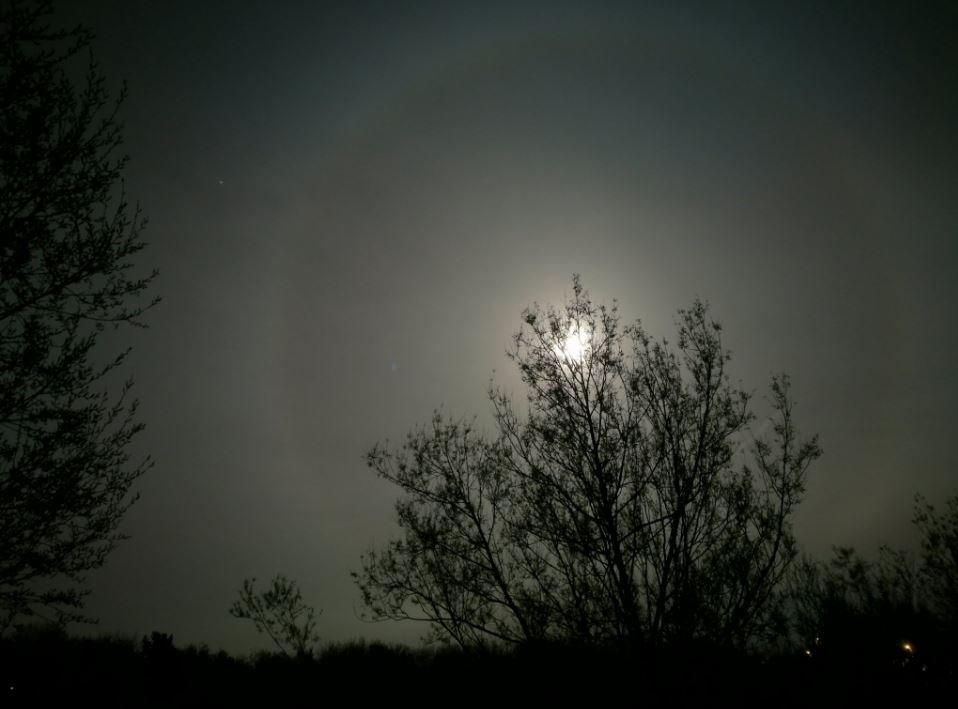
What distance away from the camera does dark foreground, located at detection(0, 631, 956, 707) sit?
802 cm

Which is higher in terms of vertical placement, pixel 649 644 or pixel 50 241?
pixel 50 241

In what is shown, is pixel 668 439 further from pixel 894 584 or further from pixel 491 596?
pixel 894 584

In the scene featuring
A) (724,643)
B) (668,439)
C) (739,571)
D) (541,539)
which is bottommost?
(724,643)

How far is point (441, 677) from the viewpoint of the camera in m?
16.0

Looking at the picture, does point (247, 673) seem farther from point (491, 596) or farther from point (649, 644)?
point (649, 644)

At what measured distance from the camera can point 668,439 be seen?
796 cm

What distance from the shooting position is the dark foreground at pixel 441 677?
8.02 metres

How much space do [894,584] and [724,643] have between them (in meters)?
31.4

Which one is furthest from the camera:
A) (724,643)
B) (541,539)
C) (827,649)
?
(827,649)

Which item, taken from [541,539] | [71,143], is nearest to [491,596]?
[541,539]

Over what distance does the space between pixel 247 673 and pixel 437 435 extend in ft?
55.4

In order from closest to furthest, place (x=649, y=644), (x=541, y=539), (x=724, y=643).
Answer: (x=649, y=644) < (x=724, y=643) < (x=541, y=539)

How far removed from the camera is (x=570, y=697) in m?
10.3

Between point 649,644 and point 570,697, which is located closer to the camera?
point 649,644
